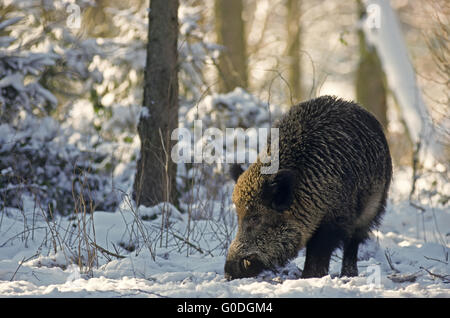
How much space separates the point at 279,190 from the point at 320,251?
0.68 m

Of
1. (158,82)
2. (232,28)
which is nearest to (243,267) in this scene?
(158,82)

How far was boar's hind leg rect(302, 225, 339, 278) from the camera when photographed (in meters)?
4.53

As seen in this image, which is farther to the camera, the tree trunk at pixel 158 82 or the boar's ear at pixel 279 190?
the tree trunk at pixel 158 82

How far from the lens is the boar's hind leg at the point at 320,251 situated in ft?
14.9

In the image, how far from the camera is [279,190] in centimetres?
446

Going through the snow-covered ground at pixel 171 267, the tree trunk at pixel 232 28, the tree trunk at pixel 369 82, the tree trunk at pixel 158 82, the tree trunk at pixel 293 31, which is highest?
the tree trunk at pixel 293 31

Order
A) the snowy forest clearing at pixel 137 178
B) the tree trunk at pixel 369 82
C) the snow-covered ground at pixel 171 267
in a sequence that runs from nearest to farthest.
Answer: the snow-covered ground at pixel 171 267 → the snowy forest clearing at pixel 137 178 → the tree trunk at pixel 369 82

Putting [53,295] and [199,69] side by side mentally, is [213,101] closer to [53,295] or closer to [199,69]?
[199,69]

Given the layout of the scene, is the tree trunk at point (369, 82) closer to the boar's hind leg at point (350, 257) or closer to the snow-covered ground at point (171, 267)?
the snow-covered ground at point (171, 267)

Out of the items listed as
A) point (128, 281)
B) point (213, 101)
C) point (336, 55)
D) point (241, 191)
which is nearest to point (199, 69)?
point (213, 101)

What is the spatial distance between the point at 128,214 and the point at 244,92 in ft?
12.3

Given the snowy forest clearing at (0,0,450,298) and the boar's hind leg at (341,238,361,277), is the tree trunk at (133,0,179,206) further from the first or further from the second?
the boar's hind leg at (341,238,361,277)

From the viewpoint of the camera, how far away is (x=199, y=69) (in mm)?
9766

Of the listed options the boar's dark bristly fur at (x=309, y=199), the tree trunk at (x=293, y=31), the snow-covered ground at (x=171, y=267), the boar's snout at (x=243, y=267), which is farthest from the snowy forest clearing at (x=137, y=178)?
the tree trunk at (x=293, y=31)
